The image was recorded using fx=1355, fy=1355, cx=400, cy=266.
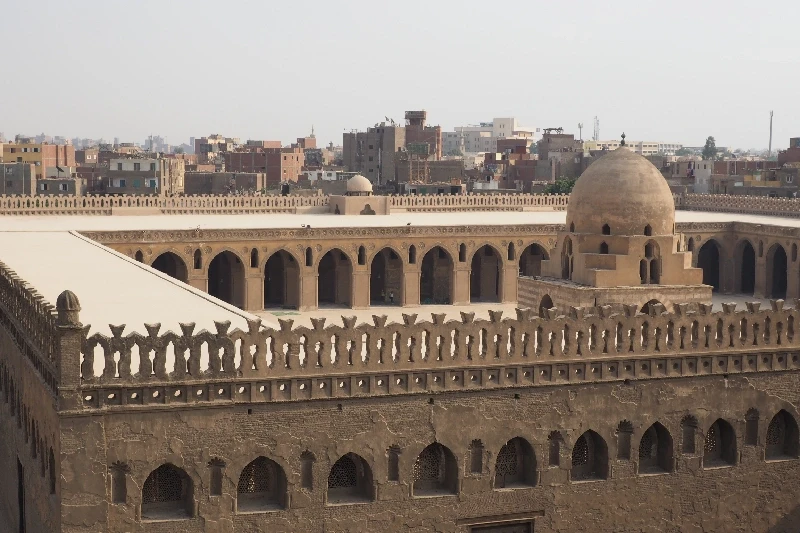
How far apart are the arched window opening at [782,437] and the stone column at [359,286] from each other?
906 inches

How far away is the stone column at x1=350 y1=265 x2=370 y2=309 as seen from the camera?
42.9 metres

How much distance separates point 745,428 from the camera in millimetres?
20453

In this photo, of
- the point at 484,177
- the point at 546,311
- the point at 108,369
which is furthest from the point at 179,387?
the point at 484,177

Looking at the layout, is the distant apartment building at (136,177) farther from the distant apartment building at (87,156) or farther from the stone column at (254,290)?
the distant apartment building at (87,156)

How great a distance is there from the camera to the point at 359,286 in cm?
4300

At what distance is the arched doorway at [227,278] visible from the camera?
42.1 metres

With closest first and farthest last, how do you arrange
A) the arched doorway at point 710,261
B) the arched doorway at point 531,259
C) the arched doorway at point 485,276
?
the arched doorway at point 531,259 < the arched doorway at point 485,276 < the arched doorway at point 710,261

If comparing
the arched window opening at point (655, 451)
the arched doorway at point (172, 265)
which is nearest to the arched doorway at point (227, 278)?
the arched doorway at point (172, 265)

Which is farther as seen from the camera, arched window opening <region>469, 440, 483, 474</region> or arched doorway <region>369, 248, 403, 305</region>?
arched doorway <region>369, 248, 403, 305</region>

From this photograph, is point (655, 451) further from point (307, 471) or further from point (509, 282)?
point (509, 282)

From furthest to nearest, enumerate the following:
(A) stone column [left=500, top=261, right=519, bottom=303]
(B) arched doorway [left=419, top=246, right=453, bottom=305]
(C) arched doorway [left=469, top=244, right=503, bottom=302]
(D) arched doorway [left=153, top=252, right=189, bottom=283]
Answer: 1. (C) arched doorway [left=469, top=244, right=503, bottom=302]
2. (B) arched doorway [left=419, top=246, right=453, bottom=305]
3. (A) stone column [left=500, top=261, right=519, bottom=303]
4. (D) arched doorway [left=153, top=252, right=189, bottom=283]

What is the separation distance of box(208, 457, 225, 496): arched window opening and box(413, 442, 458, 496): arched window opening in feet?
9.12

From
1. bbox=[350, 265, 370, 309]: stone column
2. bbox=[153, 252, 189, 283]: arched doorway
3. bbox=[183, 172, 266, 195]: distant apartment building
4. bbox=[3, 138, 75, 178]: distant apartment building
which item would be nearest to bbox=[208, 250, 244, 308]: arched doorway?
bbox=[153, 252, 189, 283]: arched doorway

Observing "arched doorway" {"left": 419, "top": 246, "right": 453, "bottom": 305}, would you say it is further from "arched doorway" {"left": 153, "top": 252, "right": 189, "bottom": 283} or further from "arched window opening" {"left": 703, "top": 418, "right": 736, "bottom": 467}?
"arched window opening" {"left": 703, "top": 418, "right": 736, "bottom": 467}
